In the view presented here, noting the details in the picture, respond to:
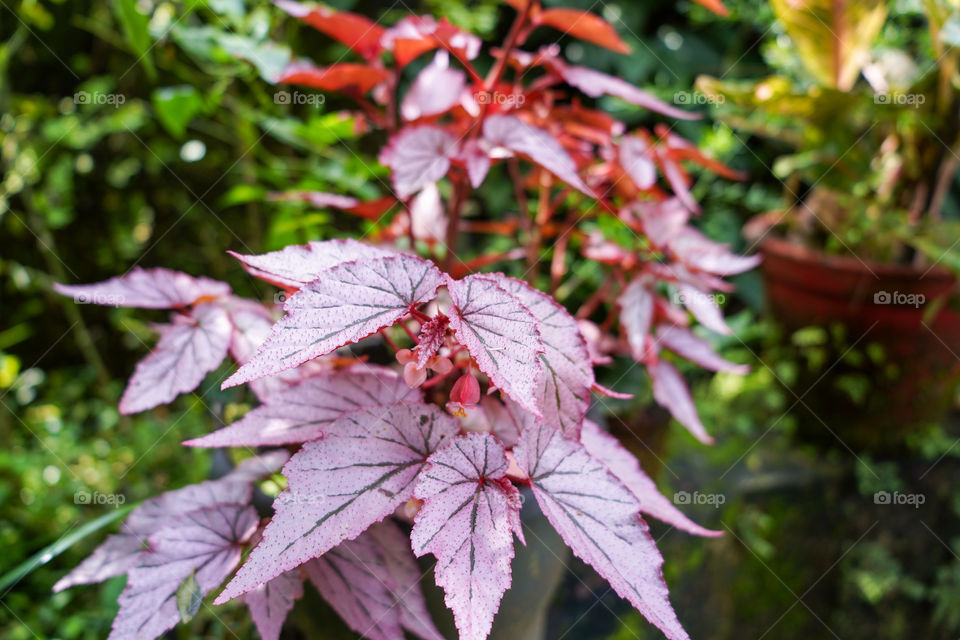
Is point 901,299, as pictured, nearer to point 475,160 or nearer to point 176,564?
point 475,160

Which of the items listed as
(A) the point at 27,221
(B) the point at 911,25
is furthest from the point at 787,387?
(A) the point at 27,221

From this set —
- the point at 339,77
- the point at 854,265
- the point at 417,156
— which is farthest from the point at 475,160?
the point at 854,265

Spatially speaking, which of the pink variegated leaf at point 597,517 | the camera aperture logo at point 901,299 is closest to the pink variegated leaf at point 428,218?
the pink variegated leaf at point 597,517

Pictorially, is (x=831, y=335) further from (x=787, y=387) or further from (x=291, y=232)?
(x=291, y=232)

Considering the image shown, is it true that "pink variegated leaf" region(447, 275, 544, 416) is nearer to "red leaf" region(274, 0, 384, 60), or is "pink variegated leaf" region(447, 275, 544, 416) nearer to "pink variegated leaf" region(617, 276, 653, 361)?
"pink variegated leaf" region(617, 276, 653, 361)

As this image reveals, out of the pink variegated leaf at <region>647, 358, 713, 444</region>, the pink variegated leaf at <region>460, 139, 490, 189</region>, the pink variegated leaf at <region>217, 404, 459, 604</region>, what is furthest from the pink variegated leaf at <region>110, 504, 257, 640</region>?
the pink variegated leaf at <region>647, 358, 713, 444</region>

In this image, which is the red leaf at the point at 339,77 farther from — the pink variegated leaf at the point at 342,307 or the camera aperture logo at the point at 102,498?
the camera aperture logo at the point at 102,498
